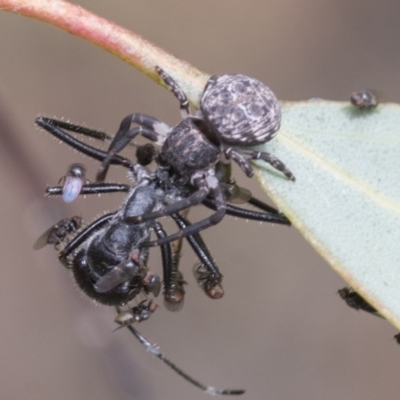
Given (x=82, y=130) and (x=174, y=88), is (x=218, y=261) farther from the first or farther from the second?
(x=174, y=88)

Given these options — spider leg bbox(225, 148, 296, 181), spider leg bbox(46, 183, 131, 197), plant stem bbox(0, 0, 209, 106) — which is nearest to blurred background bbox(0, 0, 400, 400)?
spider leg bbox(46, 183, 131, 197)

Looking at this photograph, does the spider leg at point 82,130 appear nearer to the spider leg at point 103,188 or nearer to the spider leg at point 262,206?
the spider leg at point 103,188

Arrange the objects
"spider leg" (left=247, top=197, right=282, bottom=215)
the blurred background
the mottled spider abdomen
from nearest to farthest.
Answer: the mottled spider abdomen < "spider leg" (left=247, top=197, right=282, bottom=215) < the blurred background

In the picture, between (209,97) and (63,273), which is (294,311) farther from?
(209,97)

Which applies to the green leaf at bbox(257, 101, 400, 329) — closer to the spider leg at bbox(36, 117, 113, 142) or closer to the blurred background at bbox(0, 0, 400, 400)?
the spider leg at bbox(36, 117, 113, 142)

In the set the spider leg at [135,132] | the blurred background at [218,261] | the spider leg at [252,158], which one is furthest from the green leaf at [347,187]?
the blurred background at [218,261]

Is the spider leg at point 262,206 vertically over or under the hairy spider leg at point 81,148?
under
